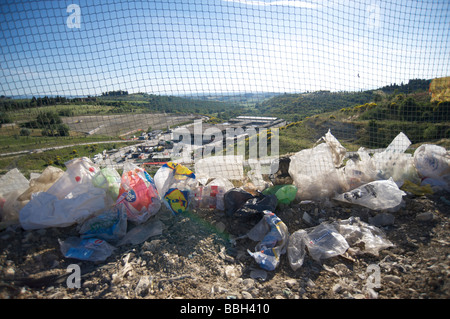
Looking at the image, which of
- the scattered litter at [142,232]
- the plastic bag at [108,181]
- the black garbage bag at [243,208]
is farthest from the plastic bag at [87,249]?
the black garbage bag at [243,208]

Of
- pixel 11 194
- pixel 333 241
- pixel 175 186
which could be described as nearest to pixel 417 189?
pixel 333 241

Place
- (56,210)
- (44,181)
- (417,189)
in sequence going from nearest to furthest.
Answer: (56,210) < (44,181) < (417,189)

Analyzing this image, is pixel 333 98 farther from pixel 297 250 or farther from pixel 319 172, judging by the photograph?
pixel 297 250

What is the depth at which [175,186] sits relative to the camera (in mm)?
2297

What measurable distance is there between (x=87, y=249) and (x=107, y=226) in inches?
9.2

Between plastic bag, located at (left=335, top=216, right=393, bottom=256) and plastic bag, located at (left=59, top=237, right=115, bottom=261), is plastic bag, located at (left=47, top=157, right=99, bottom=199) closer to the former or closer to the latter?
plastic bag, located at (left=59, top=237, right=115, bottom=261)

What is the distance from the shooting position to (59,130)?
3.18 m

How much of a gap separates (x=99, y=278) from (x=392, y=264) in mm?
2007

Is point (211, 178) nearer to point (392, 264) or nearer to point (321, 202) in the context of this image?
point (321, 202)

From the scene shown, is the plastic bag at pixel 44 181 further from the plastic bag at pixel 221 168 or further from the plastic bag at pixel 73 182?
the plastic bag at pixel 221 168

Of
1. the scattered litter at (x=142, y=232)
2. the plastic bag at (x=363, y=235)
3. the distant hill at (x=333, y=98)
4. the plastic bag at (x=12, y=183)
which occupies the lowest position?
the plastic bag at (x=363, y=235)

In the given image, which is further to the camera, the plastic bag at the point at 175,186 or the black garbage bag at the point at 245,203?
the plastic bag at the point at 175,186

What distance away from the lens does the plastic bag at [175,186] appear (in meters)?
2.19
